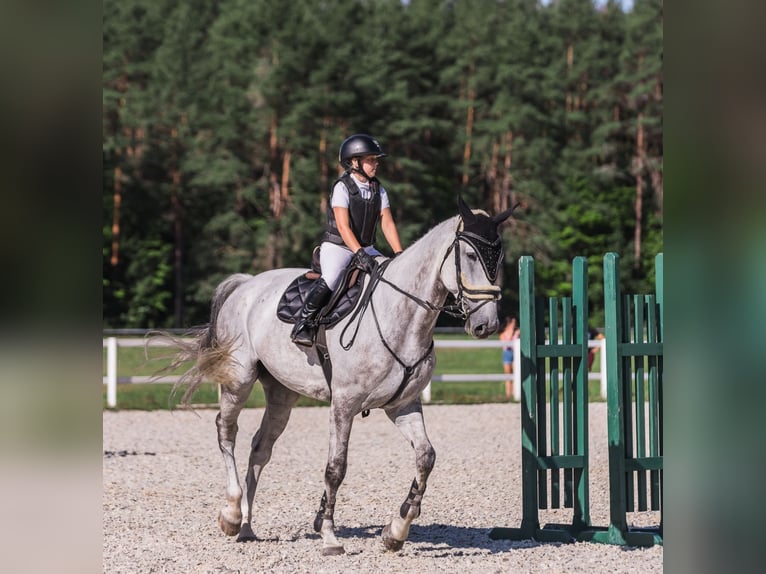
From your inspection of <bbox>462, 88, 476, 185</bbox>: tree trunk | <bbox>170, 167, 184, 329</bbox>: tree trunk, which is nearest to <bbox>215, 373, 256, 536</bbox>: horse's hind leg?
<bbox>170, 167, 184, 329</bbox>: tree trunk

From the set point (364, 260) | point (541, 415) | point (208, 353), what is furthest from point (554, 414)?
point (208, 353)

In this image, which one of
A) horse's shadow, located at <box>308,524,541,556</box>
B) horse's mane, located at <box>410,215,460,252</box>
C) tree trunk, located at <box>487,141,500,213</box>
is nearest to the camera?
horse's mane, located at <box>410,215,460,252</box>

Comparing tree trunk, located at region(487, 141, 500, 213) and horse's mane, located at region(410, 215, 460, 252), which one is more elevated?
tree trunk, located at region(487, 141, 500, 213)

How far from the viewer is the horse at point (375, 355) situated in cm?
646

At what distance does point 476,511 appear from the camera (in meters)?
9.20

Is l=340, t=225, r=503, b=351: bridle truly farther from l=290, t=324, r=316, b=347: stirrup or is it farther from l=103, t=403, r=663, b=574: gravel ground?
l=103, t=403, r=663, b=574: gravel ground

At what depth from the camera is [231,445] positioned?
8.14m

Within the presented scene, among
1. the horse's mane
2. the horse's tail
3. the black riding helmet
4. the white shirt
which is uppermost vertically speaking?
the black riding helmet

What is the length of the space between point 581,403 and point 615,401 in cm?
32

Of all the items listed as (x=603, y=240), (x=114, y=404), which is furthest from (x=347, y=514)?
(x=603, y=240)

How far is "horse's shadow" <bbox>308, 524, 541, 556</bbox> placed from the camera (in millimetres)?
7355

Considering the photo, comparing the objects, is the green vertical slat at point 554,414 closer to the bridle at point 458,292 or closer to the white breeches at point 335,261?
the bridle at point 458,292

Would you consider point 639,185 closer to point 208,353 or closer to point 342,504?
point 342,504

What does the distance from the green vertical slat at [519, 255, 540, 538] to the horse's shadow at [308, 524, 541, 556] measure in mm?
236
